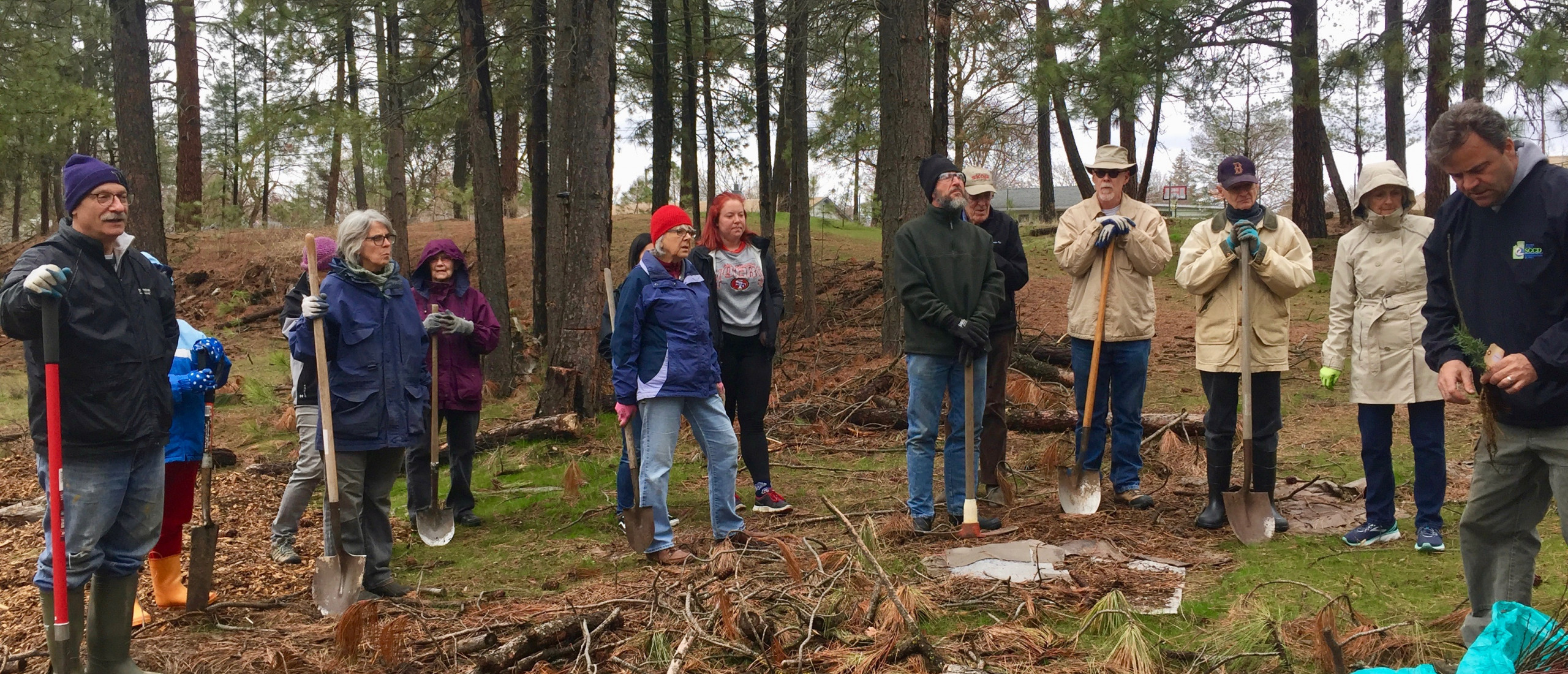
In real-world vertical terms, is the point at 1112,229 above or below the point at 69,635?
above

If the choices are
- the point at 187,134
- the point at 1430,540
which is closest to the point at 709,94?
the point at 187,134

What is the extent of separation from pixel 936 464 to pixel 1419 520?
10.9ft

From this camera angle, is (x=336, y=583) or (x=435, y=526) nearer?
(x=336, y=583)

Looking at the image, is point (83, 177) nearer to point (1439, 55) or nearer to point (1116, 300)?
point (1116, 300)

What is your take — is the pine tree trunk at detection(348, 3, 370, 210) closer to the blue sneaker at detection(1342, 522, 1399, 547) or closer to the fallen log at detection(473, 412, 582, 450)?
the fallen log at detection(473, 412, 582, 450)

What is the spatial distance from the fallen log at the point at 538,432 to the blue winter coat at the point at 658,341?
314cm

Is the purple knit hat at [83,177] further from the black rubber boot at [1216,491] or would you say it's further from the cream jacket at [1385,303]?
the cream jacket at [1385,303]

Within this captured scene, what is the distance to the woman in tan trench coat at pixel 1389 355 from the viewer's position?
507 cm

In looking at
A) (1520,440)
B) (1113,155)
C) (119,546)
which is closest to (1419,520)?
(1520,440)

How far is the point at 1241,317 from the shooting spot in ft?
18.2

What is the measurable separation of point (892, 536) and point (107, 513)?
3570 millimetres

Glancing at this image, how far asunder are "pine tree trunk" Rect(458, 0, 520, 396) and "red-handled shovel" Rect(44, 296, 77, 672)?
26.3 ft

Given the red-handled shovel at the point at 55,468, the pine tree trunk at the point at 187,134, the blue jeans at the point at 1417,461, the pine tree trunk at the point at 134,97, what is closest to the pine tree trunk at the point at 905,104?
the blue jeans at the point at 1417,461

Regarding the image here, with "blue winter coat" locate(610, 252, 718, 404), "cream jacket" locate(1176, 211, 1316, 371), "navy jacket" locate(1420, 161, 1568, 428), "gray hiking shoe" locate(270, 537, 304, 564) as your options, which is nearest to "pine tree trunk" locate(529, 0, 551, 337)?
"gray hiking shoe" locate(270, 537, 304, 564)
